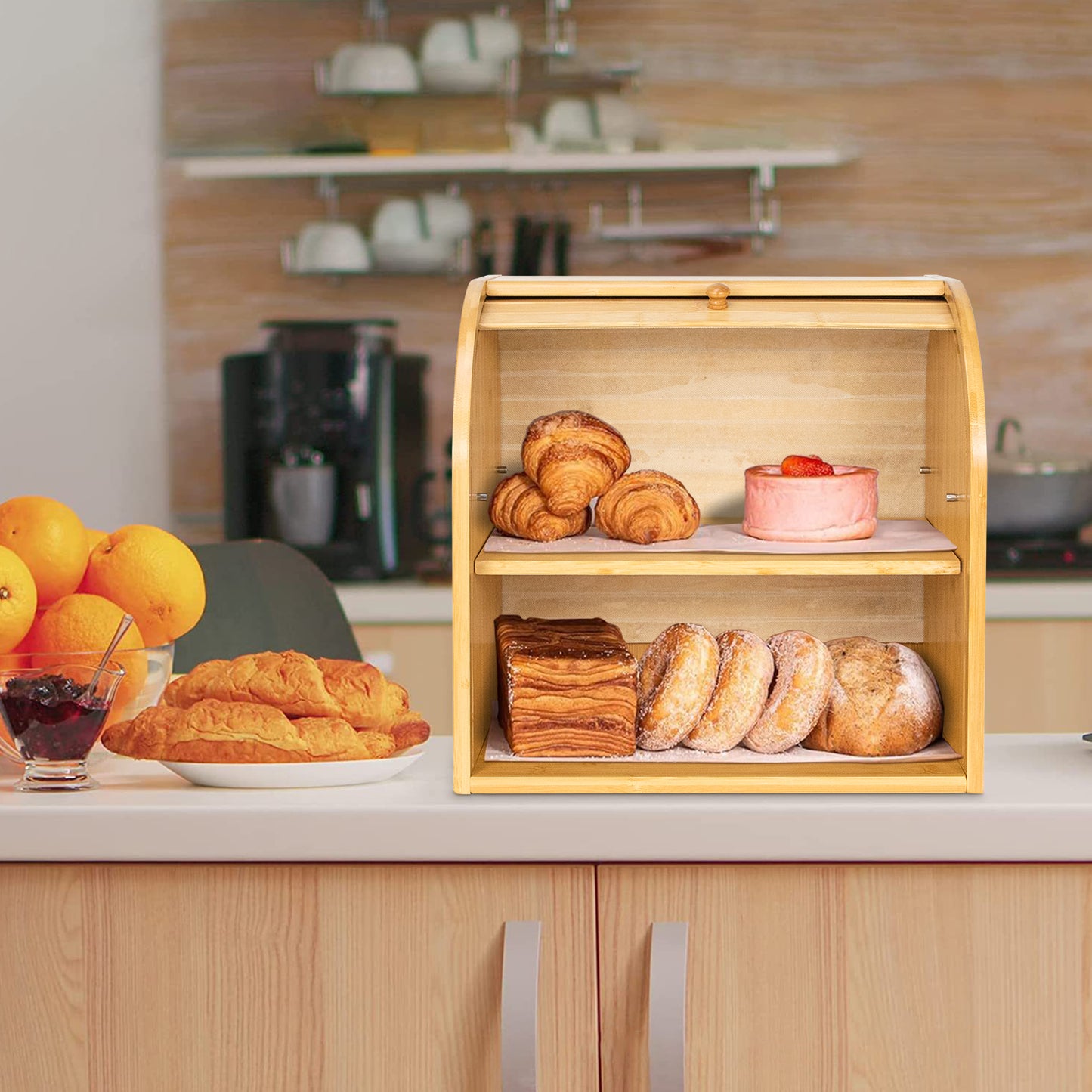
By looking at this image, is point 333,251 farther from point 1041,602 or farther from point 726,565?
point 726,565

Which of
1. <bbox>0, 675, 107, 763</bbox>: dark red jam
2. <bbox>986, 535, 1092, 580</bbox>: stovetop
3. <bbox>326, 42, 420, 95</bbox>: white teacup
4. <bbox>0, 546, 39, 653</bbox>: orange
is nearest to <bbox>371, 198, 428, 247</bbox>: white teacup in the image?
<bbox>326, 42, 420, 95</bbox>: white teacup

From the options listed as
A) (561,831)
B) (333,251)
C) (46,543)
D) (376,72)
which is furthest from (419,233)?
(561,831)

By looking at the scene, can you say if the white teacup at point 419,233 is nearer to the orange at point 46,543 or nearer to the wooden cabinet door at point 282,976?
the orange at point 46,543

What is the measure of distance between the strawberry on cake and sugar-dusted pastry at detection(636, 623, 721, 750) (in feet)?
0.37

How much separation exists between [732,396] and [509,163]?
6.59 feet

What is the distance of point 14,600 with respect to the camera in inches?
46.1

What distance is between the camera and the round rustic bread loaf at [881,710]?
1178 mm

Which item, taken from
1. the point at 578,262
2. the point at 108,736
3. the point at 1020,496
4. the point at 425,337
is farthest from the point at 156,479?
the point at 108,736

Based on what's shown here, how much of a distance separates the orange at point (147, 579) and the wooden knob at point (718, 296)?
54cm

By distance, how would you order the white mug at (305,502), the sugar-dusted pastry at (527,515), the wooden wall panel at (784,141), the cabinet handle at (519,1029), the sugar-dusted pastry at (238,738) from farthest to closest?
1. the wooden wall panel at (784,141)
2. the white mug at (305,502)
3. the sugar-dusted pastry at (527,515)
4. the sugar-dusted pastry at (238,738)
5. the cabinet handle at (519,1029)

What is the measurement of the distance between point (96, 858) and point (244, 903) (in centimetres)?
12

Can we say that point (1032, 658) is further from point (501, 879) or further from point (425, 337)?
point (501, 879)

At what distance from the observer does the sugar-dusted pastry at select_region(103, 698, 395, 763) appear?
1113 millimetres

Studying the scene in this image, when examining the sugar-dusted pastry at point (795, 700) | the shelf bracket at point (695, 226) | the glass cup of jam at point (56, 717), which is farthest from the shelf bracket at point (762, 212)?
the glass cup of jam at point (56, 717)
